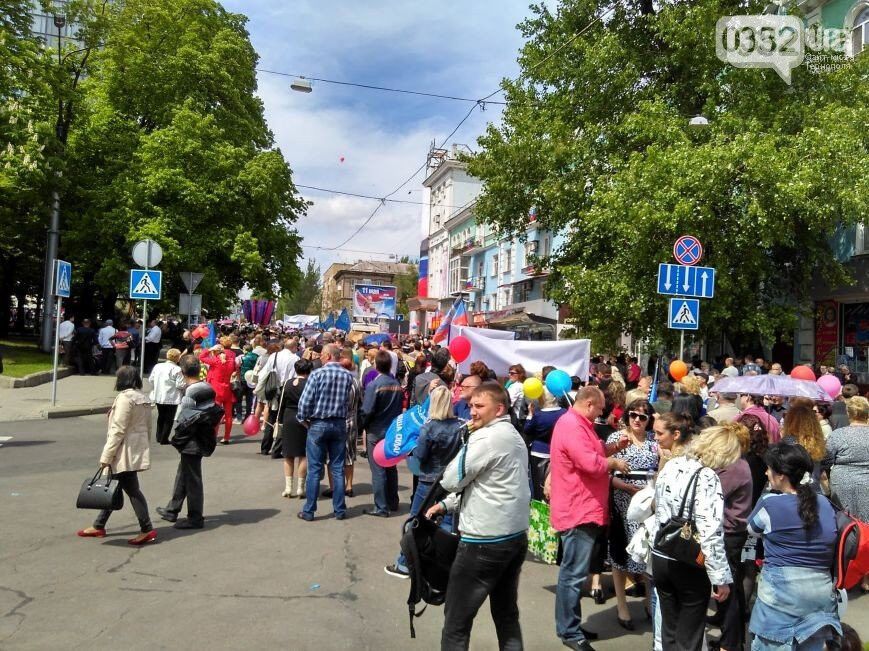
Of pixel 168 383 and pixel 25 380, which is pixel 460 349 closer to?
pixel 168 383

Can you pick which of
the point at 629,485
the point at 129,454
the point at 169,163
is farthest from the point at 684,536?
the point at 169,163

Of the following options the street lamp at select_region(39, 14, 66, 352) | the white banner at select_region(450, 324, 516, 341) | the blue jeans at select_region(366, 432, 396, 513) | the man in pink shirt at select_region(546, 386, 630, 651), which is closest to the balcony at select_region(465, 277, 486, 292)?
the street lamp at select_region(39, 14, 66, 352)

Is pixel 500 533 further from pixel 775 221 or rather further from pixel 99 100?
pixel 99 100

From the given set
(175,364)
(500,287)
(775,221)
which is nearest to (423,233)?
(500,287)

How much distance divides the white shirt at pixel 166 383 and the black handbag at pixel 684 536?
28.8 feet

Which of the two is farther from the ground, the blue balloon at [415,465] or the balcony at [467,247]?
the balcony at [467,247]

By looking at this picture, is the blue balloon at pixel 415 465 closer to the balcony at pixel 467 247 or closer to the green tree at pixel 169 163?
→ the green tree at pixel 169 163

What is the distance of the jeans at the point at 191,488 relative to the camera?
7.82 metres

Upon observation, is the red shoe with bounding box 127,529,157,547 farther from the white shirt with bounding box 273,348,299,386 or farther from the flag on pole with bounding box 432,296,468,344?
the flag on pole with bounding box 432,296,468,344

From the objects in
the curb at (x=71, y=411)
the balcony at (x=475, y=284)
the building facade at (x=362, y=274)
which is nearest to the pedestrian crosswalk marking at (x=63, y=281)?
the curb at (x=71, y=411)

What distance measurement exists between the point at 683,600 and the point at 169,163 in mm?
26059

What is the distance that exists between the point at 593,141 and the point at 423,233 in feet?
169

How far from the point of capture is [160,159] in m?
27.1

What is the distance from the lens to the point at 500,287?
48969 mm
